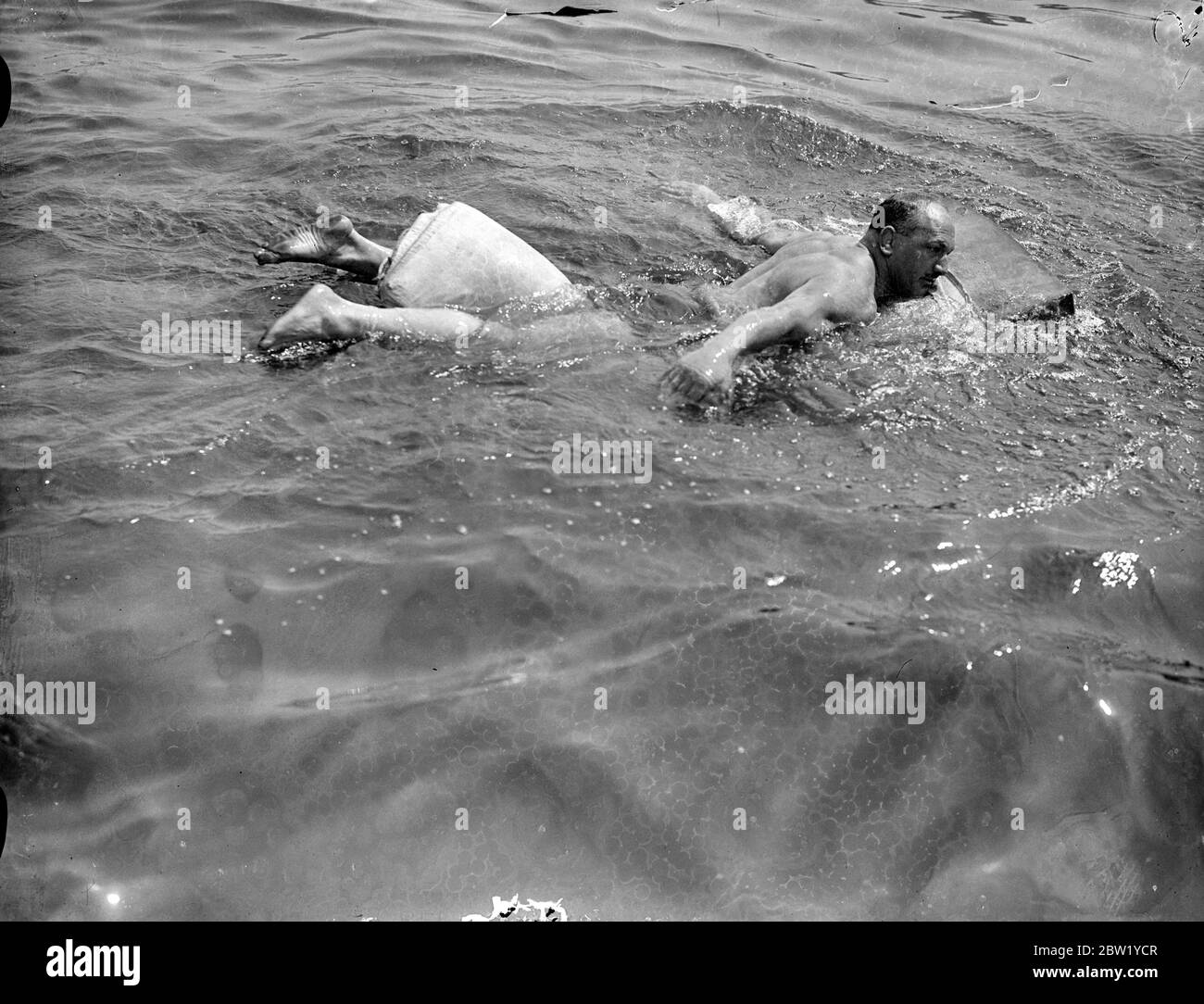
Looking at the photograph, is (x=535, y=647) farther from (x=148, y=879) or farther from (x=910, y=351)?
(x=910, y=351)

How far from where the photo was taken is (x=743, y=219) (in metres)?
6.68

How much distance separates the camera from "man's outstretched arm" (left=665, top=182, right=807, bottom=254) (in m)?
6.36

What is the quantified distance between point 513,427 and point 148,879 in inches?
85.0

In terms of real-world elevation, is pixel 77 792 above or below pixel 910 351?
below

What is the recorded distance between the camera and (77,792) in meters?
3.33

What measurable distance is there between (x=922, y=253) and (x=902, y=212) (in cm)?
22

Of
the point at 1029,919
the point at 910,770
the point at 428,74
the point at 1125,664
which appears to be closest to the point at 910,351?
the point at 1125,664
